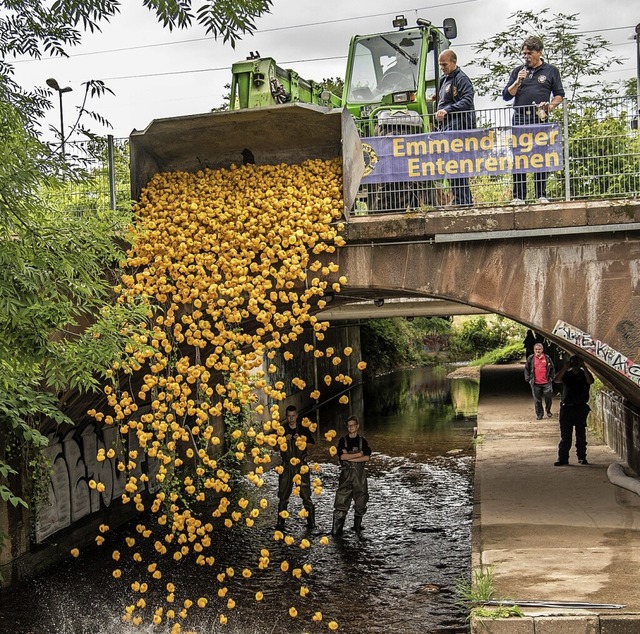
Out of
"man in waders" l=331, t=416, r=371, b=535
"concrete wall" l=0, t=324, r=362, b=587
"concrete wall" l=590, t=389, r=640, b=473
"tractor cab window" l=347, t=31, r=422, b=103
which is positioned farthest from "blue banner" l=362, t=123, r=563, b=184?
"concrete wall" l=0, t=324, r=362, b=587

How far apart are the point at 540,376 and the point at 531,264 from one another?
10053mm

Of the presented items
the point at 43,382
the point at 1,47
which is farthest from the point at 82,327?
the point at 1,47

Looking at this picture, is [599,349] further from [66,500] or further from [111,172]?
[66,500]

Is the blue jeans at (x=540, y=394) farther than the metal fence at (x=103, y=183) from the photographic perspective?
Yes

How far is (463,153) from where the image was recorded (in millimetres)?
10805

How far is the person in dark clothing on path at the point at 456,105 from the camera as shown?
10883 mm

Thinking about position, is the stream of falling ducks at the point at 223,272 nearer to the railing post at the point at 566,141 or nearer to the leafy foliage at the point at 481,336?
the railing post at the point at 566,141

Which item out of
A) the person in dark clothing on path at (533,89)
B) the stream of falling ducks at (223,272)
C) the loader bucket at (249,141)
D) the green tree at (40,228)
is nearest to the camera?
the green tree at (40,228)

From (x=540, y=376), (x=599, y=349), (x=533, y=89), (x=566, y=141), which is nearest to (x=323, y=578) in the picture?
(x=599, y=349)

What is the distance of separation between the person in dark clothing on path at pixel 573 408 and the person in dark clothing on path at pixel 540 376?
4.68 m

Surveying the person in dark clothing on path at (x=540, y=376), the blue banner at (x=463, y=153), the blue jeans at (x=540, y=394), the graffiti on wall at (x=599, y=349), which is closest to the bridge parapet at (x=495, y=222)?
the blue banner at (x=463, y=153)

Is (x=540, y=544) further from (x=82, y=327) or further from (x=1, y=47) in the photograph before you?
(x=1, y=47)

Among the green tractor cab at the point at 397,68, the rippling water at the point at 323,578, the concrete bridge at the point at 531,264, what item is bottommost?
the rippling water at the point at 323,578

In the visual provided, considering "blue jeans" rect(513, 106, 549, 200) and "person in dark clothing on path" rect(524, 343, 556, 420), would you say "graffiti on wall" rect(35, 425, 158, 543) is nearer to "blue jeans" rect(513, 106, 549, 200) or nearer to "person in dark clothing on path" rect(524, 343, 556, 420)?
"blue jeans" rect(513, 106, 549, 200)
